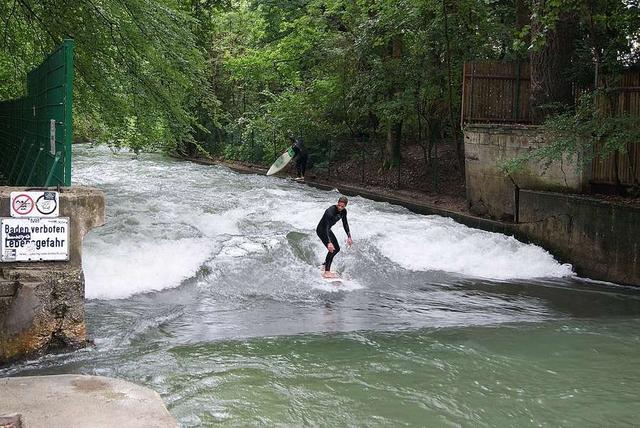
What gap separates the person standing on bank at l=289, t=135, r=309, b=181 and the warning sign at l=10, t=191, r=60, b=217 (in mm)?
20208

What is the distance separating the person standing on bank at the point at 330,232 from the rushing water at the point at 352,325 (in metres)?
0.31

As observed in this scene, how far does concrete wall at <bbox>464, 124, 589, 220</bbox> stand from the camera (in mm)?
14922

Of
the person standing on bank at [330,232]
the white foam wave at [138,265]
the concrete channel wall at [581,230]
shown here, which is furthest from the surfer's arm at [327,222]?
the concrete channel wall at [581,230]

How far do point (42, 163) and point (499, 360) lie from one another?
18.4ft

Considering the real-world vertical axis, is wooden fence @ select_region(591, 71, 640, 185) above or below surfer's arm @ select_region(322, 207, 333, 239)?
above

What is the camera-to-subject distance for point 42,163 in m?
8.02

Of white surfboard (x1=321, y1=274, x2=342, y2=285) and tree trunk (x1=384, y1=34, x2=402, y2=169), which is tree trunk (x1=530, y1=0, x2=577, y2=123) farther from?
white surfboard (x1=321, y1=274, x2=342, y2=285)

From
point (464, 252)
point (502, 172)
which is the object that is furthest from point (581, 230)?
point (502, 172)

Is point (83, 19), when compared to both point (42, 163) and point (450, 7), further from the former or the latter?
point (450, 7)

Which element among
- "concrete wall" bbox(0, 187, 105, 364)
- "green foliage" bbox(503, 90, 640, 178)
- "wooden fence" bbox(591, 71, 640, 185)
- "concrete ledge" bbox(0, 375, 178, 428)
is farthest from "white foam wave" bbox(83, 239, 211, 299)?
"wooden fence" bbox(591, 71, 640, 185)

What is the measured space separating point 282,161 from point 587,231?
16408mm

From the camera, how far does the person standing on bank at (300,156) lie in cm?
2722

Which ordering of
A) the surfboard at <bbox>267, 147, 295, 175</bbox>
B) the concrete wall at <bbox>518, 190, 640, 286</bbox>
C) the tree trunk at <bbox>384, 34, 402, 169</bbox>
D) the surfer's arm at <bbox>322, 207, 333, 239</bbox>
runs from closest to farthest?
1. the concrete wall at <bbox>518, 190, 640, 286</bbox>
2. the surfer's arm at <bbox>322, 207, 333, 239</bbox>
3. the tree trunk at <bbox>384, 34, 402, 169</bbox>
4. the surfboard at <bbox>267, 147, 295, 175</bbox>

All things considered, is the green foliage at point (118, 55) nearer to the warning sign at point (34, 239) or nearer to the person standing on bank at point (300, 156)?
the warning sign at point (34, 239)
